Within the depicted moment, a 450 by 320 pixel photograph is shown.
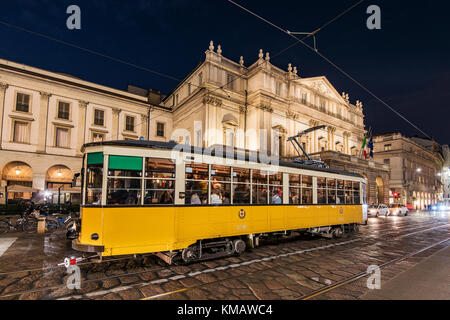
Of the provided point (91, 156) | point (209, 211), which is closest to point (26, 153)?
point (91, 156)

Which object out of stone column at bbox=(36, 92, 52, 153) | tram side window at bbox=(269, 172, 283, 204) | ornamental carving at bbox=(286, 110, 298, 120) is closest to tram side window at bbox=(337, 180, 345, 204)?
tram side window at bbox=(269, 172, 283, 204)

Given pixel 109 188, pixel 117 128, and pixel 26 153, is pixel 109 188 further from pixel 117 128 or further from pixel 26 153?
pixel 117 128

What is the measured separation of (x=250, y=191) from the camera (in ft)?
26.5

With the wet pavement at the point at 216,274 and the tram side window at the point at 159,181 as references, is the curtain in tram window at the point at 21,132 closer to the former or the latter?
the wet pavement at the point at 216,274

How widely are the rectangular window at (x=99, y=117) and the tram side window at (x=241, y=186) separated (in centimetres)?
2548

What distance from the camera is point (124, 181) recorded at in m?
6.10

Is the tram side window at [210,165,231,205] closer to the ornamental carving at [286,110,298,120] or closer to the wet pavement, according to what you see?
the wet pavement

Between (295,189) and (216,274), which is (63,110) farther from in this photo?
(216,274)

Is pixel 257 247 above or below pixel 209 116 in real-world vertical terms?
below

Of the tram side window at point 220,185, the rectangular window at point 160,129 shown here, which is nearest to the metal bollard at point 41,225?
the tram side window at point 220,185

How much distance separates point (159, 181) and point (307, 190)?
6180 mm

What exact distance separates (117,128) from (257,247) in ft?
83.4

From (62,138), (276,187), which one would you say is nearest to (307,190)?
(276,187)
